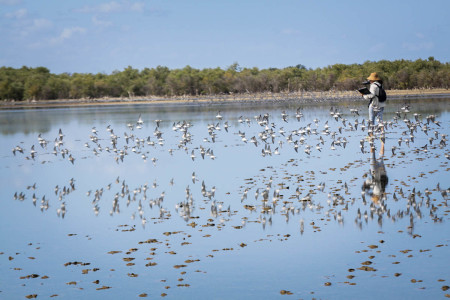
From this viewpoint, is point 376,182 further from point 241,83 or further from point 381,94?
point 241,83

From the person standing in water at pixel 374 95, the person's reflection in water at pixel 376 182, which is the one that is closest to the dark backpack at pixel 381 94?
the person standing in water at pixel 374 95

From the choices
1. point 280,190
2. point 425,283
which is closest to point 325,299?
point 425,283

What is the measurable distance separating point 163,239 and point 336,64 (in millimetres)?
162361

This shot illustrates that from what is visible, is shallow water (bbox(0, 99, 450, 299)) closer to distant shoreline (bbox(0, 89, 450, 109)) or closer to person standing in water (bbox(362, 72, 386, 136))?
person standing in water (bbox(362, 72, 386, 136))

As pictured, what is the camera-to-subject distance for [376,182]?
18312 mm

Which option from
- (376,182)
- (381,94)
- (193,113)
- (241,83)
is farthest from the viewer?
(241,83)

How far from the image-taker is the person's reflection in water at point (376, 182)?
53.2 feet

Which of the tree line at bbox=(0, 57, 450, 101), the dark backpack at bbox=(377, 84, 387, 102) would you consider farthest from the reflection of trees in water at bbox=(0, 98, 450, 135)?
the tree line at bbox=(0, 57, 450, 101)

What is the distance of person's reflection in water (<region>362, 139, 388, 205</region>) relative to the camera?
16219 mm

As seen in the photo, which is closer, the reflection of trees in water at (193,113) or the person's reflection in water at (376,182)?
the person's reflection in water at (376,182)

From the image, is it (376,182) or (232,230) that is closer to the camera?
(232,230)

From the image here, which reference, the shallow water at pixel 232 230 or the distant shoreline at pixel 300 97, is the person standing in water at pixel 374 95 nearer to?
the shallow water at pixel 232 230

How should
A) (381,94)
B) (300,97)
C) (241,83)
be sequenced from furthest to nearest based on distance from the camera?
(241,83) → (300,97) → (381,94)

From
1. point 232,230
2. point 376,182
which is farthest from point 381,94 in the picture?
point 232,230
